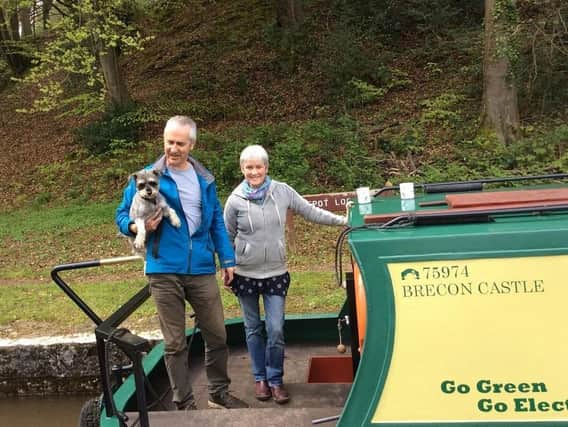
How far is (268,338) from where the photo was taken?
3.58 meters

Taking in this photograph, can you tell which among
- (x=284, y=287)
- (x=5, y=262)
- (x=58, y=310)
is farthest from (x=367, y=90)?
(x=284, y=287)

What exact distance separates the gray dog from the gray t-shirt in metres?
0.09

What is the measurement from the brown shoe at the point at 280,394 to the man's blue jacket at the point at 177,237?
816 mm

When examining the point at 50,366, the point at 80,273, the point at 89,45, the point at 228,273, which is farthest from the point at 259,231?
the point at 89,45

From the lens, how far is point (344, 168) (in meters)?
12.1

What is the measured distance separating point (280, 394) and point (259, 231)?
0.98 m

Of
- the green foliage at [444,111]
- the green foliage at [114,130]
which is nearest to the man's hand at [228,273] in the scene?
the green foliage at [444,111]

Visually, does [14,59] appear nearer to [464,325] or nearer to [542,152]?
[542,152]

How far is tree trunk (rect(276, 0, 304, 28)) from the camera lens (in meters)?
18.0

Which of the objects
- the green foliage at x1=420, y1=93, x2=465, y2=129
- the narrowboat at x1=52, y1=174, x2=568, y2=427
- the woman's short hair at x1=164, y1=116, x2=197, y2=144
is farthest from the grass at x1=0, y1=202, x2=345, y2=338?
the green foliage at x1=420, y1=93, x2=465, y2=129

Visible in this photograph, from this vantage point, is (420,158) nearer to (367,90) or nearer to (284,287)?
(367,90)

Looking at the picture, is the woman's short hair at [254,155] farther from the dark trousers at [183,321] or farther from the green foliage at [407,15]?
the green foliage at [407,15]

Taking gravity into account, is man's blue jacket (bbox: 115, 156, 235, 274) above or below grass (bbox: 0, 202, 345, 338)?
above

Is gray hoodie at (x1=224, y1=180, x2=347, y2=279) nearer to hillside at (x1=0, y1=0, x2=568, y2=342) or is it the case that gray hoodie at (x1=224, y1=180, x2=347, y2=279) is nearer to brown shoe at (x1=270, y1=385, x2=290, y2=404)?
brown shoe at (x1=270, y1=385, x2=290, y2=404)
